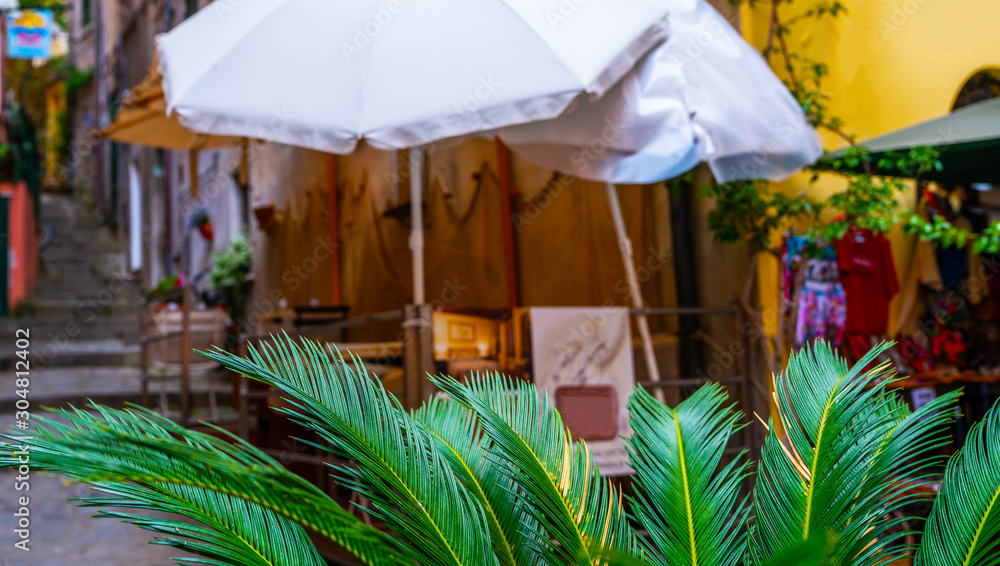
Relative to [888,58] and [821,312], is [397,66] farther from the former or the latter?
[888,58]

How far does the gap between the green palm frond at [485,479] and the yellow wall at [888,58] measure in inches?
122

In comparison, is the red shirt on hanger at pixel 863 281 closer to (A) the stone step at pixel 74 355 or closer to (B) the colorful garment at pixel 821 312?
(B) the colorful garment at pixel 821 312

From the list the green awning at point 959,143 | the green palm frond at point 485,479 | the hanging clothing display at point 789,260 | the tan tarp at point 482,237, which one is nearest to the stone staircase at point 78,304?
the tan tarp at point 482,237

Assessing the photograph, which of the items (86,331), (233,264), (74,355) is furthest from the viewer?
(86,331)

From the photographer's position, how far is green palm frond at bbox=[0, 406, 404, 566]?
1.23 m

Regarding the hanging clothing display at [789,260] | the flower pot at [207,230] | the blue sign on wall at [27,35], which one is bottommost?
the hanging clothing display at [789,260]

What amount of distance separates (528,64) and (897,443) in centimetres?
207

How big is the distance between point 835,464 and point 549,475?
0.65m

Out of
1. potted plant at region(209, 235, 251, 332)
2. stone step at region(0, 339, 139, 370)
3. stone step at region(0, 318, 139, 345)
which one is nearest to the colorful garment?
potted plant at region(209, 235, 251, 332)

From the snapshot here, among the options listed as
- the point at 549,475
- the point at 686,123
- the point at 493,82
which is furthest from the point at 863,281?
the point at 549,475

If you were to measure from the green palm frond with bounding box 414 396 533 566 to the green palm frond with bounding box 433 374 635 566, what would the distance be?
0.03m

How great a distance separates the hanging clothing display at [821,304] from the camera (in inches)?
171

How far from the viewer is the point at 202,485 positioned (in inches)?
53.6

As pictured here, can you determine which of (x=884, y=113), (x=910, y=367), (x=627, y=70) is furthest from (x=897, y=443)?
(x=884, y=113)
